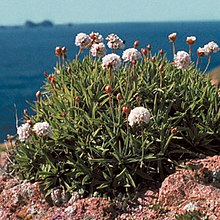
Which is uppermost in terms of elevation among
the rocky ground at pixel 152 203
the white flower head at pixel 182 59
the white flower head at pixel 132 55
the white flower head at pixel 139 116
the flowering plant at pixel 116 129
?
the white flower head at pixel 132 55

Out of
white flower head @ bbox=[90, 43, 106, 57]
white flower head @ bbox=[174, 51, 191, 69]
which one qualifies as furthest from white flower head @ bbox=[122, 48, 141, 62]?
white flower head @ bbox=[90, 43, 106, 57]

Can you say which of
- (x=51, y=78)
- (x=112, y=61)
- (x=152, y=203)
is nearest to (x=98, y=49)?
(x=51, y=78)

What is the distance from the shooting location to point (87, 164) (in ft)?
19.0

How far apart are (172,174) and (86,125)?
1059 mm

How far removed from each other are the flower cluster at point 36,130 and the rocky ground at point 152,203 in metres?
0.63

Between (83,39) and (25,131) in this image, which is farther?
(83,39)

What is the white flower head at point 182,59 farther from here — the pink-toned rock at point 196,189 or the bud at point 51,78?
the bud at point 51,78

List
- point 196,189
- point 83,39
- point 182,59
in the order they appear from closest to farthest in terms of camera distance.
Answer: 1. point 196,189
2. point 182,59
3. point 83,39

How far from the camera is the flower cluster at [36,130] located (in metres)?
5.44

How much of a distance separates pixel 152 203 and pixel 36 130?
4.54 feet

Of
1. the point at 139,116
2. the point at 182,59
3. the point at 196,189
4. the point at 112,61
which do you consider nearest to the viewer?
the point at 139,116

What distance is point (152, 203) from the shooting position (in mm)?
5461

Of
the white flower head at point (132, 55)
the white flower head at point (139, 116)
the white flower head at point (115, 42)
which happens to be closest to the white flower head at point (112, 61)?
the white flower head at point (132, 55)

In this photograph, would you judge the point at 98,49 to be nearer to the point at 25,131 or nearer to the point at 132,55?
the point at 132,55
